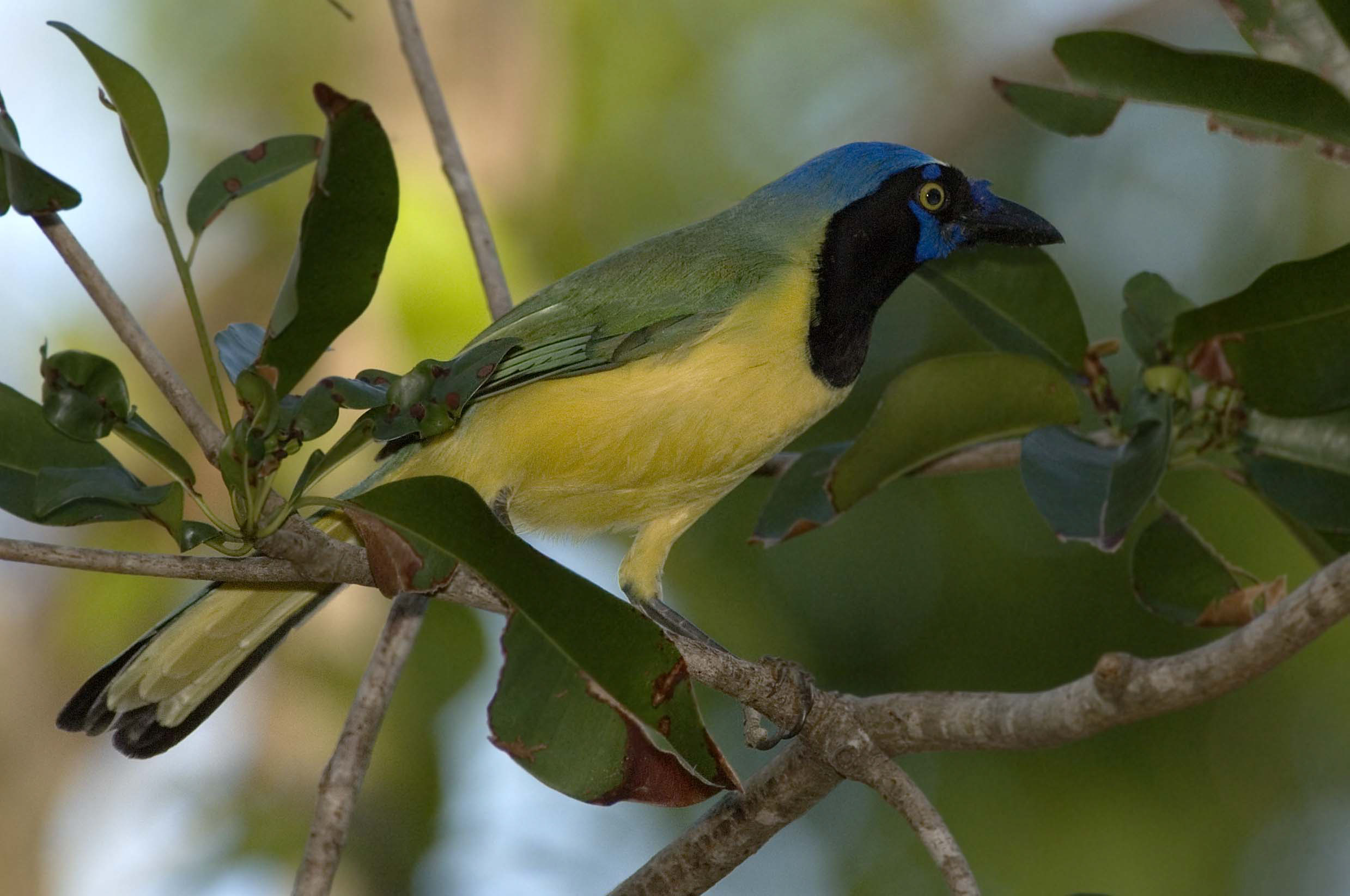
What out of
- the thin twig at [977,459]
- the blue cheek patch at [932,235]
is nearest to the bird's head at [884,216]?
the blue cheek patch at [932,235]

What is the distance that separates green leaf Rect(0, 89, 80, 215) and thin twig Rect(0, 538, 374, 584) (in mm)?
666

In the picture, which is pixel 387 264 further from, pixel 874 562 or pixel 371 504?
pixel 371 504

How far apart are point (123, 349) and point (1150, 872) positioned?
498 centimetres

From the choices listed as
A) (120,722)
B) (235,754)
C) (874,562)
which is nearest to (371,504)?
(120,722)

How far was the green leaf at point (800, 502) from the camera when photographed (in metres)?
3.64

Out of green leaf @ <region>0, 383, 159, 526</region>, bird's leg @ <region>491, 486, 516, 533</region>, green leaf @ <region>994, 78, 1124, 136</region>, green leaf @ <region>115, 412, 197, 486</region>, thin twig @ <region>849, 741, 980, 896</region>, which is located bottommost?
thin twig @ <region>849, 741, 980, 896</region>

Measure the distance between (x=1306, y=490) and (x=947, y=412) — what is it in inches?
36.5

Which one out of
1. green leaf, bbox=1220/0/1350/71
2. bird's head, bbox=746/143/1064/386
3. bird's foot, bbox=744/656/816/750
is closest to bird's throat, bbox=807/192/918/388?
bird's head, bbox=746/143/1064/386

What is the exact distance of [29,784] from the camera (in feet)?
18.4

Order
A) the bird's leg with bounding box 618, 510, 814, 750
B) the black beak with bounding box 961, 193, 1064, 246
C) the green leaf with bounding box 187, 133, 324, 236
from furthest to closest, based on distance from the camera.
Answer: the bird's leg with bounding box 618, 510, 814, 750
the black beak with bounding box 961, 193, 1064, 246
the green leaf with bounding box 187, 133, 324, 236

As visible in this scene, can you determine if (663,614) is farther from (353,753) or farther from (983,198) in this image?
(983,198)

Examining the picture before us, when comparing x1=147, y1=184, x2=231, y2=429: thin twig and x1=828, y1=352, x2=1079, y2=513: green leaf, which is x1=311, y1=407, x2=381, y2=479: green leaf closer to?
x1=147, y1=184, x2=231, y2=429: thin twig

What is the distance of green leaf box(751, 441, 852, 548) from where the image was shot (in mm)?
3645

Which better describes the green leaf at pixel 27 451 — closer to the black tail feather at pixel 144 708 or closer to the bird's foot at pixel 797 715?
the black tail feather at pixel 144 708
